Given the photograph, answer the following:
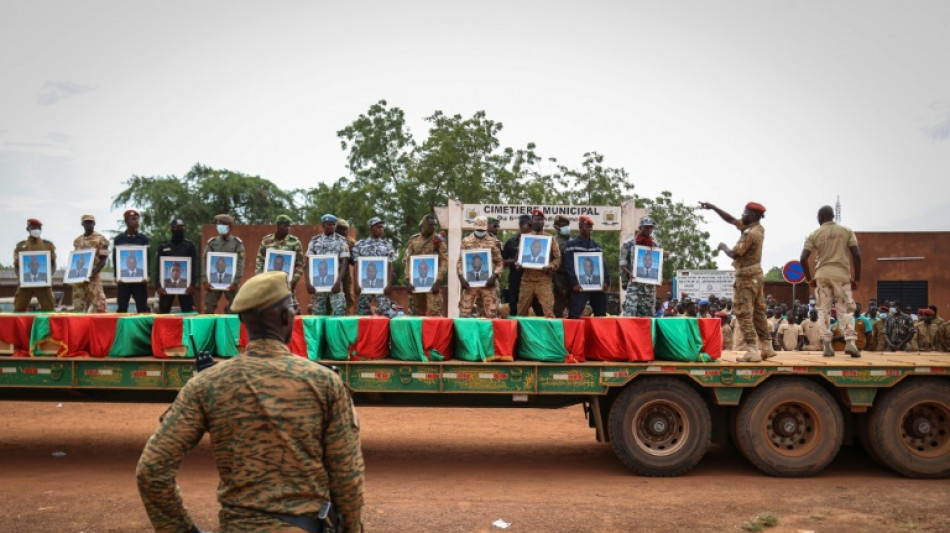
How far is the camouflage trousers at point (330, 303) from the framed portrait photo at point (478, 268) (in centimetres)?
179

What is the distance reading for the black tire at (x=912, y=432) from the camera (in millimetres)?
8703

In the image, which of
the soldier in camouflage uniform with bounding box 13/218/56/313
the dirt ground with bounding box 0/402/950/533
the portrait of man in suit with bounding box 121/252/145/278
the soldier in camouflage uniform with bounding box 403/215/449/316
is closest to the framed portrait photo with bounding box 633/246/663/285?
the dirt ground with bounding box 0/402/950/533

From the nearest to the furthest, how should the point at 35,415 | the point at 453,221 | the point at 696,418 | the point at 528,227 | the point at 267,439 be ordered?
1. the point at 267,439
2. the point at 696,418
3. the point at 528,227
4. the point at 35,415
5. the point at 453,221

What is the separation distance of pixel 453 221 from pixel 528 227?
667 centimetres

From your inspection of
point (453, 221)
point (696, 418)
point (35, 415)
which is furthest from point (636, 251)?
point (35, 415)

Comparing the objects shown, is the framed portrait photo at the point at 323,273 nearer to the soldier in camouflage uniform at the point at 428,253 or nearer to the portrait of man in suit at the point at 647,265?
the soldier in camouflage uniform at the point at 428,253

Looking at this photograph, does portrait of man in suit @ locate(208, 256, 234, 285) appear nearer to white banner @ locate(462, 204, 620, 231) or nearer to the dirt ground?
the dirt ground

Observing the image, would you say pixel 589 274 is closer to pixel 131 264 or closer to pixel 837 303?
pixel 837 303

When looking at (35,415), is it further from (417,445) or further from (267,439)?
(267,439)

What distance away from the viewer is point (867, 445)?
891 cm

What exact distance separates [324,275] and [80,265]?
3671mm

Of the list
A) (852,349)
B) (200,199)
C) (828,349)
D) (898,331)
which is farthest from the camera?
(200,199)

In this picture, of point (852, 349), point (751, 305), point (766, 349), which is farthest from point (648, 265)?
point (852, 349)

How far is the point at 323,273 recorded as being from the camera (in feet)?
35.6
